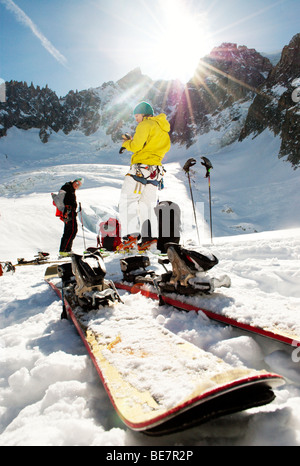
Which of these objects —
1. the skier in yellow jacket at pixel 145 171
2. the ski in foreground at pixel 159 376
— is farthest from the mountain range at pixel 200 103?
the ski in foreground at pixel 159 376

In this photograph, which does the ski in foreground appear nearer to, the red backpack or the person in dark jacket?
the person in dark jacket

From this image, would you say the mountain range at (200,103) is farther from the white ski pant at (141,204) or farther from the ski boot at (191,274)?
the ski boot at (191,274)

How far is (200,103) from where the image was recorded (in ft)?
192

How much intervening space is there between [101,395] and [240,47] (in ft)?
246

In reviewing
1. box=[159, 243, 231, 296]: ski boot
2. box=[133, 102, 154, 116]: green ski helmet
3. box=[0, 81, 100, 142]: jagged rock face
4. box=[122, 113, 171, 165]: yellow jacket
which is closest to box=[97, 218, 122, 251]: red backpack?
box=[122, 113, 171, 165]: yellow jacket

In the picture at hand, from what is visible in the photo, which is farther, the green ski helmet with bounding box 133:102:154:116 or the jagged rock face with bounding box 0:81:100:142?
the jagged rock face with bounding box 0:81:100:142

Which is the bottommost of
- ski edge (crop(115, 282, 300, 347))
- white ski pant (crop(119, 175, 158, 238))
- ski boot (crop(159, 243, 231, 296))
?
ski edge (crop(115, 282, 300, 347))

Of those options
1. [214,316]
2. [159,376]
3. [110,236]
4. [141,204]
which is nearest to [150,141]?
[141,204]

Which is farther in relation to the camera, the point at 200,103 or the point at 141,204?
the point at 200,103

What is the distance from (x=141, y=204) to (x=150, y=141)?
122cm

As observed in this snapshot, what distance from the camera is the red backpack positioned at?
23.4 feet

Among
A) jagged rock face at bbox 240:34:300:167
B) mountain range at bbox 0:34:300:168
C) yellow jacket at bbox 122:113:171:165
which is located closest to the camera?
yellow jacket at bbox 122:113:171:165

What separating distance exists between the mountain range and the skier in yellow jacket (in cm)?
2556

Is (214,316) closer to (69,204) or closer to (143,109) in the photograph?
(143,109)
